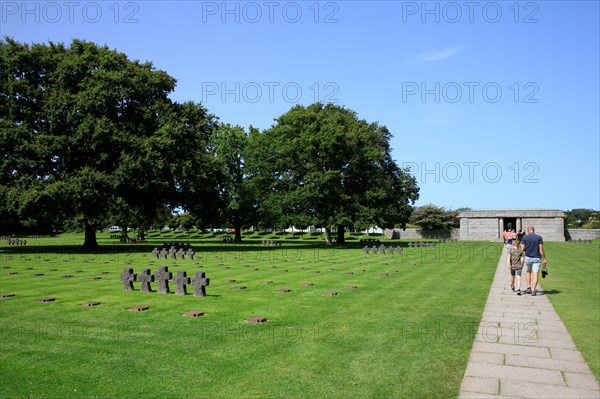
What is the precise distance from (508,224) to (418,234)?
15.2 metres

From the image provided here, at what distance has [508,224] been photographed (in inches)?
2955

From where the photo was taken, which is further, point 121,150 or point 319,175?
point 319,175

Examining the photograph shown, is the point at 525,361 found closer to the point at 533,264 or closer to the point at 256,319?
the point at 256,319

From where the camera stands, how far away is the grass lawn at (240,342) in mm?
5895

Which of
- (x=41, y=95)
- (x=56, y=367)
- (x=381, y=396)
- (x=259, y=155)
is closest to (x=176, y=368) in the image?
(x=56, y=367)

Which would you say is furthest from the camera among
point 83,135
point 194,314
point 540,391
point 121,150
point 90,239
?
point 90,239

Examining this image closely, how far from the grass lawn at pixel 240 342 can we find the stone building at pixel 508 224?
62083 mm

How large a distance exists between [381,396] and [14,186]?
3479cm

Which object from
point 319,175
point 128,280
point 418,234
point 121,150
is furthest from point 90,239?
point 418,234

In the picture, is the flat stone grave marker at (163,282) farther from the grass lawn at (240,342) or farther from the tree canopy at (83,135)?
the tree canopy at (83,135)

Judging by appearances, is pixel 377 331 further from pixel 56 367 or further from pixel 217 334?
pixel 56 367

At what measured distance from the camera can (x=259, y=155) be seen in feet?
167

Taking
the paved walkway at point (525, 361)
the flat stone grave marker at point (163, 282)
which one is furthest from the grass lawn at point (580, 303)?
the flat stone grave marker at point (163, 282)

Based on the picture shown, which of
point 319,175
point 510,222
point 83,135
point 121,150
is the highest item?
point 83,135
